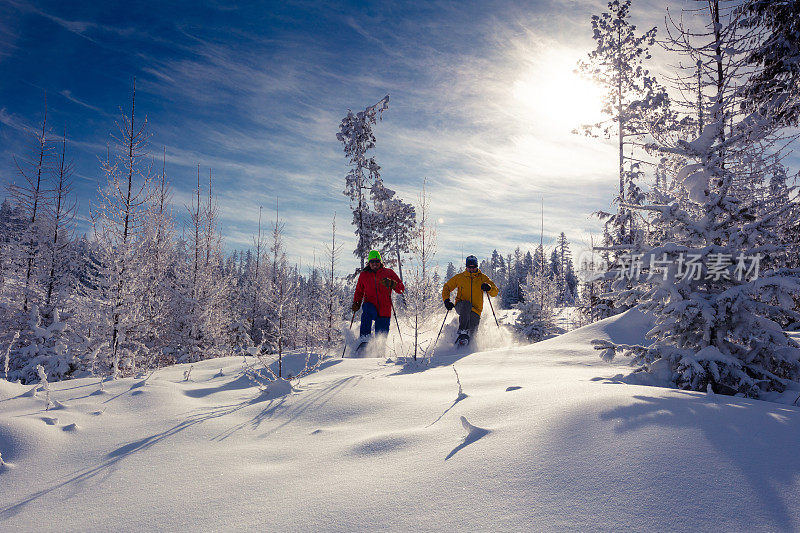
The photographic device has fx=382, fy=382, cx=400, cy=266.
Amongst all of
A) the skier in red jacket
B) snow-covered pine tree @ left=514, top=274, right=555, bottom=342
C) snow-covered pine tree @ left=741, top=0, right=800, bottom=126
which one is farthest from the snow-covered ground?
snow-covered pine tree @ left=514, top=274, right=555, bottom=342

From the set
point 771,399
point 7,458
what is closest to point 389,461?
point 7,458

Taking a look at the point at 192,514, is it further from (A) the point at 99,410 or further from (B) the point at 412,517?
(A) the point at 99,410

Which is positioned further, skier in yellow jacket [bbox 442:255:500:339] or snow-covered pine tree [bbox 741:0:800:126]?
skier in yellow jacket [bbox 442:255:500:339]

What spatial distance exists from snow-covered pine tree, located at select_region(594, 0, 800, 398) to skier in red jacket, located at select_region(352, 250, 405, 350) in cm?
494

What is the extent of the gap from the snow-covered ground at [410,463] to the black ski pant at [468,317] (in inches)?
205

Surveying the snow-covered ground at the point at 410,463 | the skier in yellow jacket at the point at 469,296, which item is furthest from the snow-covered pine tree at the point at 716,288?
the skier in yellow jacket at the point at 469,296

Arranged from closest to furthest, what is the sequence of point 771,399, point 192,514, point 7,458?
point 192,514 < point 7,458 < point 771,399

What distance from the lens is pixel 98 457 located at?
2172 mm

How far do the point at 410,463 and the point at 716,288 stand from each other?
3.47 meters

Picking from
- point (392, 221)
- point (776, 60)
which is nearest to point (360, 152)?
point (392, 221)

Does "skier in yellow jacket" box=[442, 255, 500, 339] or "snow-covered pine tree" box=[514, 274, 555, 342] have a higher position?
"skier in yellow jacket" box=[442, 255, 500, 339]

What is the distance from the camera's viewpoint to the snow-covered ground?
4.56ft

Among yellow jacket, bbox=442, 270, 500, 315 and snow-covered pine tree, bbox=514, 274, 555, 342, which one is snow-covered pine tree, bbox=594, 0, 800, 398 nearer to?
yellow jacket, bbox=442, 270, 500, 315

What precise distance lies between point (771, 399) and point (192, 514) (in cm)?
420
